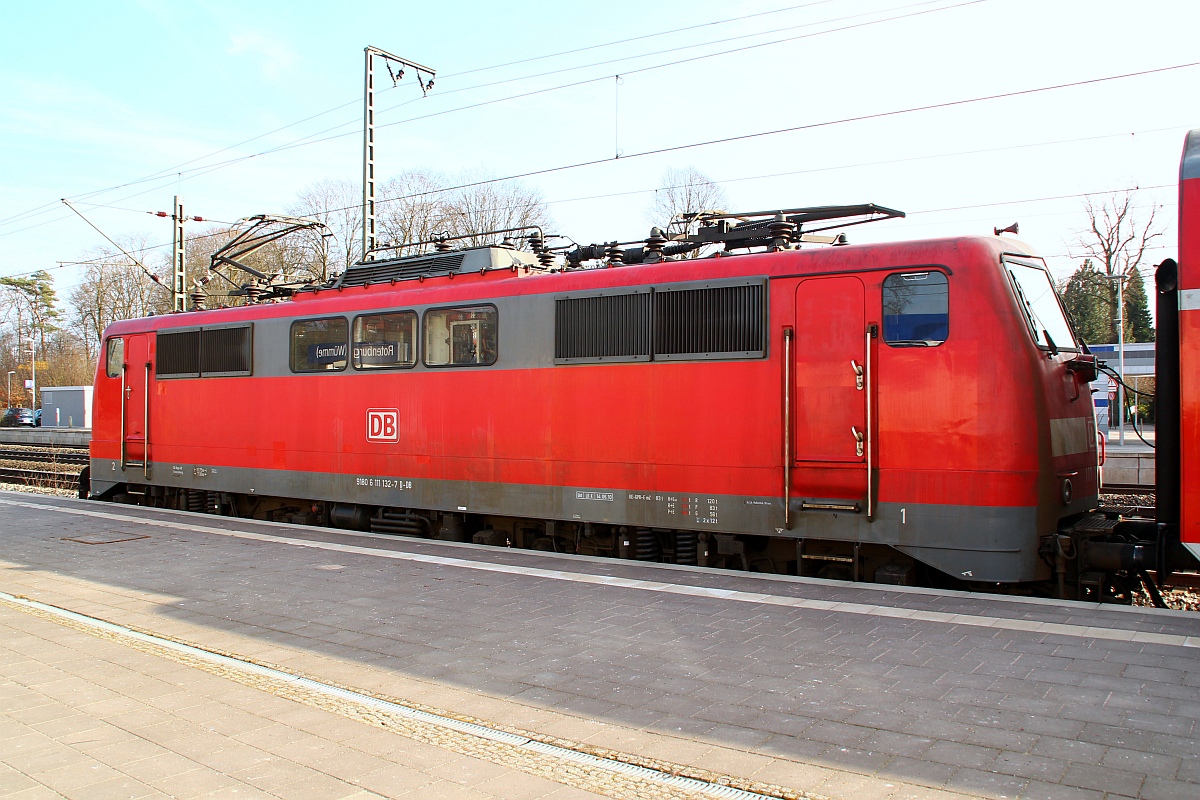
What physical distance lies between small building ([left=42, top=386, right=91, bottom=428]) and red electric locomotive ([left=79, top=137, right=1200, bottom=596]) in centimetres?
4636

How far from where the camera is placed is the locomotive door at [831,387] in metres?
7.96

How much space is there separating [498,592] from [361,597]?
3.96 feet

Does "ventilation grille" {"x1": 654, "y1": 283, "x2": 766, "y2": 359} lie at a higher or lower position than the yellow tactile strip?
higher

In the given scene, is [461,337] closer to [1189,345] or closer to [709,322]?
[709,322]

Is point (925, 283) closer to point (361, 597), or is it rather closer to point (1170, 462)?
point (1170, 462)

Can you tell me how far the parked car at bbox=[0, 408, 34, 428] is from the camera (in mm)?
59412

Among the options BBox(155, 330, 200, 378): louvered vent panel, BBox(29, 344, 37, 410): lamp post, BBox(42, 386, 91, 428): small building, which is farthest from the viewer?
BBox(29, 344, 37, 410): lamp post

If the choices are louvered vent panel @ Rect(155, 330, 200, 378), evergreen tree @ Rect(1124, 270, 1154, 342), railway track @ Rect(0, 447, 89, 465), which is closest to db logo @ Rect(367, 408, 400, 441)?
louvered vent panel @ Rect(155, 330, 200, 378)

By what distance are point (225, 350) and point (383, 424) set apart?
12.8 feet

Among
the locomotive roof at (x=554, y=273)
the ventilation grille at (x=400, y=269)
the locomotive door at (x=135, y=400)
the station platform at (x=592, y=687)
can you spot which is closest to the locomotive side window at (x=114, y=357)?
the locomotive door at (x=135, y=400)

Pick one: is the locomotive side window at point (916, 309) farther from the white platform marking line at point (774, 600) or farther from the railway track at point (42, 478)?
the railway track at point (42, 478)

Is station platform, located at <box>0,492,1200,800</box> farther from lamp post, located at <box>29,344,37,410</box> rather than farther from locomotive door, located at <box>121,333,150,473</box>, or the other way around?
lamp post, located at <box>29,344,37,410</box>

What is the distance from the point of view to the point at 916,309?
7762 millimetres

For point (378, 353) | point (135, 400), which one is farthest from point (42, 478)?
point (378, 353)
